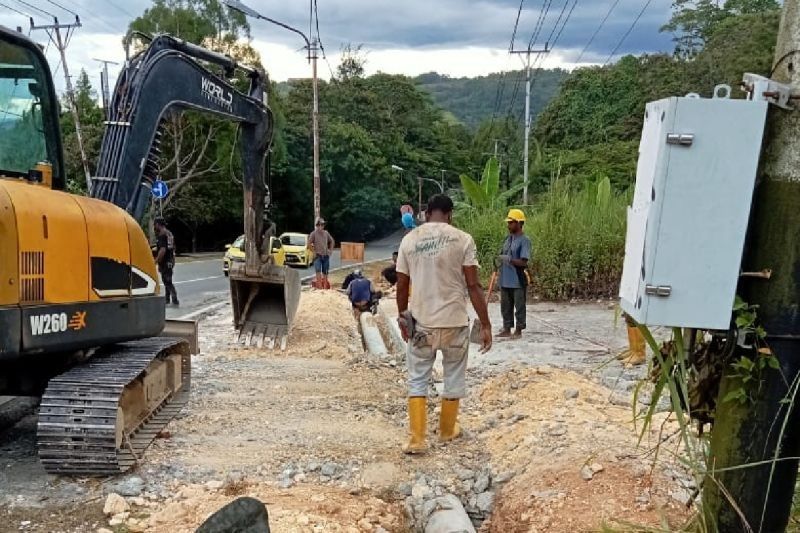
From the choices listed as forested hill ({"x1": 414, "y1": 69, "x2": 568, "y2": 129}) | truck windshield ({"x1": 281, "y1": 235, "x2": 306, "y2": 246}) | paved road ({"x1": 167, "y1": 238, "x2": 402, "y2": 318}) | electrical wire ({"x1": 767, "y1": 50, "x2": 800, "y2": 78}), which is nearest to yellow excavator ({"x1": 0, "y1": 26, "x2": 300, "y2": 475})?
electrical wire ({"x1": 767, "y1": 50, "x2": 800, "y2": 78})

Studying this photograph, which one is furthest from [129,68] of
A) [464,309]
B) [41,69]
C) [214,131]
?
[214,131]

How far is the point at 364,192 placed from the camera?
167 feet

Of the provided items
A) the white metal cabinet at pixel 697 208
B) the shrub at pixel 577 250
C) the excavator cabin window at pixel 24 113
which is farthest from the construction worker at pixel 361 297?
the white metal cabinet at pixel 697 208

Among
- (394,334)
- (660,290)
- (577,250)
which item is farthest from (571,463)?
(577,250)

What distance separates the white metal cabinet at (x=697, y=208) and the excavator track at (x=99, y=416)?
3727mm

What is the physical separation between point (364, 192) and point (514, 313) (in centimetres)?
4054

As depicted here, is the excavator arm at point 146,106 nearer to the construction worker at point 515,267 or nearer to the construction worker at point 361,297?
the construction worker at point 515,267

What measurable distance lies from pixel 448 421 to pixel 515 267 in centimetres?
409

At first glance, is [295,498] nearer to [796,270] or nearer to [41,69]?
[796,270]

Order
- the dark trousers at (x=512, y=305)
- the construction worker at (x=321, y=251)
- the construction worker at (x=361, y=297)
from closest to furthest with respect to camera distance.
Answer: the dark trousers at (x=512, y=305) < the construction worker at (x=361, y=297) < the construction worker at (x=321, y=251)

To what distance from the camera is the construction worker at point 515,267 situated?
9523 mm

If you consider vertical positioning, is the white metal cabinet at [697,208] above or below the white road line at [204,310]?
above

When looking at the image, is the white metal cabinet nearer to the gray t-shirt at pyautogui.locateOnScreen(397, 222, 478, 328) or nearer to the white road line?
the gray t-shirt at pyautogui.locateOnScreen(397, 222, 478, 328)

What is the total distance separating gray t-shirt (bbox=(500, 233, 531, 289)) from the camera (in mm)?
9508
